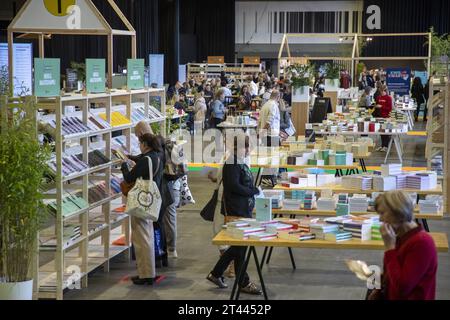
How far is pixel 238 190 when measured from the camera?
264 inches

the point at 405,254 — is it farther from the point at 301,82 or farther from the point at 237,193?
the point at 301,82

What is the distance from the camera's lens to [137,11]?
25484 mm

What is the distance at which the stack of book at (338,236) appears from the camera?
580 centimetres

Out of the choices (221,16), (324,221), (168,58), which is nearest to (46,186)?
(324,221)

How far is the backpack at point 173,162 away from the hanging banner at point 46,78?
1596 mm

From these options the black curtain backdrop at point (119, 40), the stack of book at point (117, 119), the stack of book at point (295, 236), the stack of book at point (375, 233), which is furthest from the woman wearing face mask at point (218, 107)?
the stack of book at point (375, 233)

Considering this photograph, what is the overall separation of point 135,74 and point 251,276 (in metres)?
2.45

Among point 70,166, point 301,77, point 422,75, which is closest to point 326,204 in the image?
point 70,166

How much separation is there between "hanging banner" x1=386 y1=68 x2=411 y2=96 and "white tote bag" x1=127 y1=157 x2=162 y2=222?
57.7 feet

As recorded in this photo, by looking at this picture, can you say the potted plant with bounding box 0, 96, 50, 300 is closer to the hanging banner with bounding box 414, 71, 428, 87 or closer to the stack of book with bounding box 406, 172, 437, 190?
the stack of book with bounding box 406, 172, 437, 190

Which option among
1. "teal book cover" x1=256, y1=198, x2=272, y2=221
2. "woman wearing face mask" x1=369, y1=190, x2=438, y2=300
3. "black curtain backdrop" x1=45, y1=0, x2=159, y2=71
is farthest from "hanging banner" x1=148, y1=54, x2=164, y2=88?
"woman wearing face mask" x1=369, y1=190, x2=438, y2=300

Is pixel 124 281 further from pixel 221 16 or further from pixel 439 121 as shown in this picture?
pixel 221 16

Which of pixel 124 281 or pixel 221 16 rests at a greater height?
pixel 221 16
